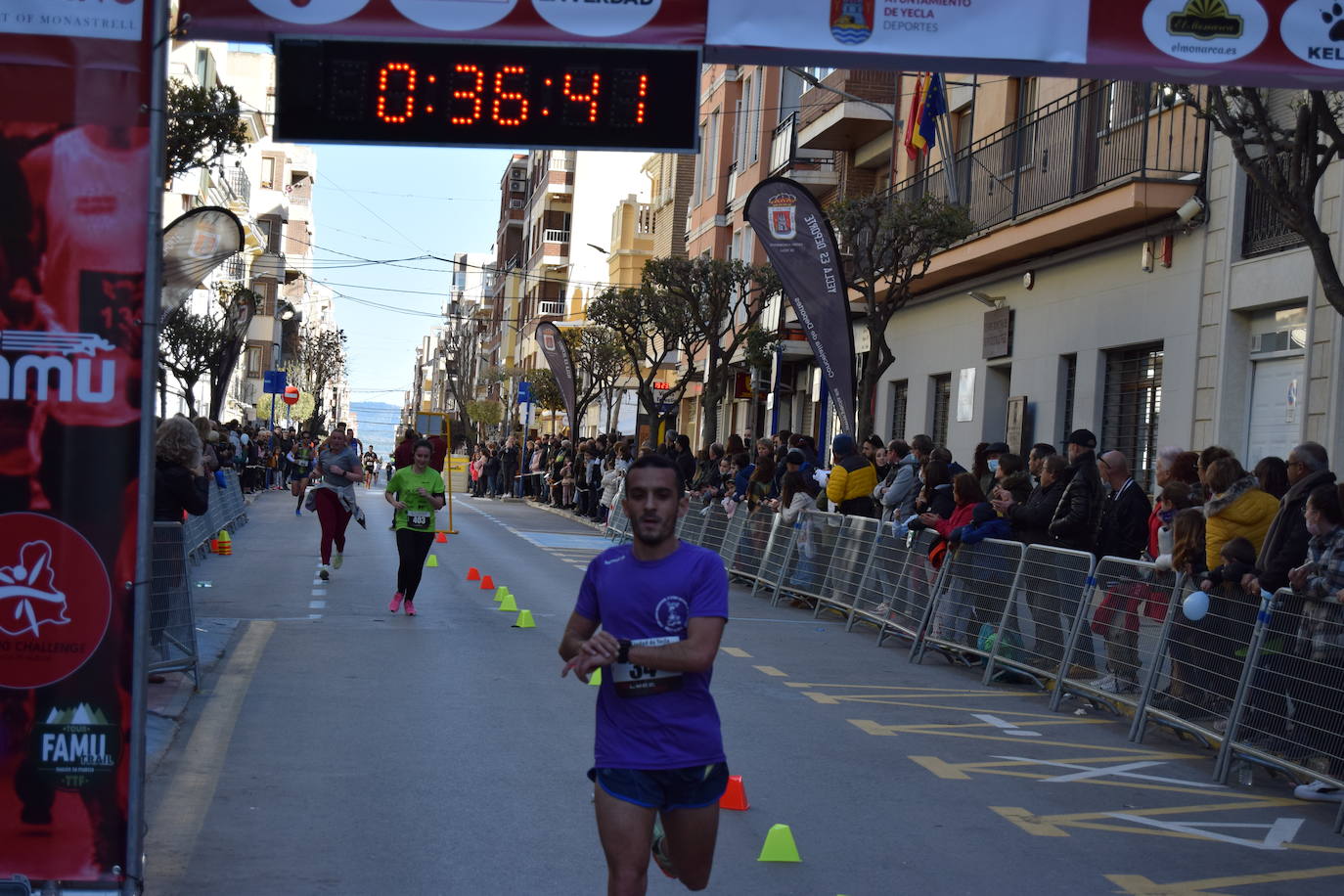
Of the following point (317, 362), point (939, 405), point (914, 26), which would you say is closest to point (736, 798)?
point (914, 26)

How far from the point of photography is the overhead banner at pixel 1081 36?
6.98 meters

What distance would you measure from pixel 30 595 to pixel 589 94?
3224 mm

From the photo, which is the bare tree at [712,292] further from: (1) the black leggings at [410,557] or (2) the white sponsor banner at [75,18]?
(2) the white sponsor banner at [75,18]

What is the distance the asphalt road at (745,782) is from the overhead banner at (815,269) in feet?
Answer: 22.8

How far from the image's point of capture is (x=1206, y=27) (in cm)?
709

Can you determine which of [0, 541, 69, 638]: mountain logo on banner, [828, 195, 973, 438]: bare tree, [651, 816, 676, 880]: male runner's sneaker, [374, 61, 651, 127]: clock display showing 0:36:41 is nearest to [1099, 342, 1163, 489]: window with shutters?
[828, 195, 973, 438]: bare tree

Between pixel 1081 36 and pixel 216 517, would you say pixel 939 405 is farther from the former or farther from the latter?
pixel 1081 36

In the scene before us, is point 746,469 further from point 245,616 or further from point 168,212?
point 168,212

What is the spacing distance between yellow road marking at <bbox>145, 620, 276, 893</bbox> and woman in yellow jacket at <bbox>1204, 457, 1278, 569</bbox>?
615cm

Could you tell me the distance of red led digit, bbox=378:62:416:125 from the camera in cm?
720

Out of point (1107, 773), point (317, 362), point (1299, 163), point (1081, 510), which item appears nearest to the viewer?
point (1107, 773)

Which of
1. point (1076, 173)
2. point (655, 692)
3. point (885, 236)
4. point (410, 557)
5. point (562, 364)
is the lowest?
point (410, 557)

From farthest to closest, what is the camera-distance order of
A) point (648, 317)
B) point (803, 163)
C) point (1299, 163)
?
point (648, 317) < point (803, 163) < point (1299, 163)

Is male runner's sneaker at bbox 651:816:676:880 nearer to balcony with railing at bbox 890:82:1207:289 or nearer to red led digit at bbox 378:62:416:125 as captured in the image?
red led digit at bbox 378:62:416:125
